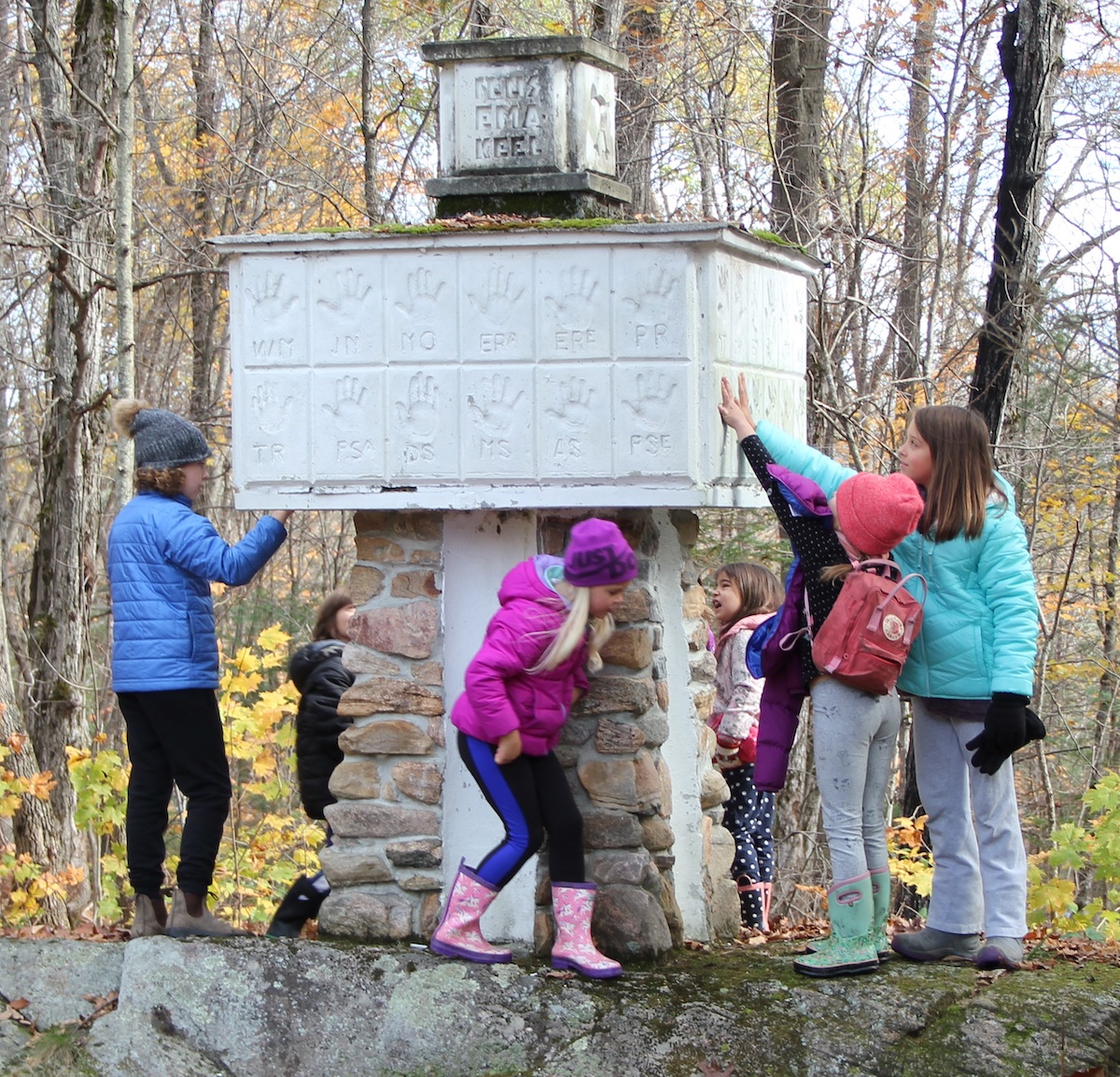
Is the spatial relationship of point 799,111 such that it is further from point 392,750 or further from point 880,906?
point 880,906

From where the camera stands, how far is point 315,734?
5426 millimetres

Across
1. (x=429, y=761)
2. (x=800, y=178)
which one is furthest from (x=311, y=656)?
(x=800, y=178)

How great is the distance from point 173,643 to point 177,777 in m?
0.48

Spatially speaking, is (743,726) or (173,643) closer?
(173,643)

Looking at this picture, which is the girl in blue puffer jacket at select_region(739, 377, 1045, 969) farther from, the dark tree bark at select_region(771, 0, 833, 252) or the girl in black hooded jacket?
the dark tree bark at select_region(771, 0, 833, 252)

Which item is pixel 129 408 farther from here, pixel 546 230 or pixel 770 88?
pixel 770 88

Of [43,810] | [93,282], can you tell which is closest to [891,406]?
[93,282]

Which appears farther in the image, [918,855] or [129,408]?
[918,855]

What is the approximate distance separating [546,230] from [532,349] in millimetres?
395

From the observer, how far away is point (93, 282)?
942 cm

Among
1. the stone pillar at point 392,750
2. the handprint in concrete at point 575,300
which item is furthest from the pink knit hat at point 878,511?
the stone pillar at point 392,750

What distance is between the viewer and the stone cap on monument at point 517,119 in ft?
16.9

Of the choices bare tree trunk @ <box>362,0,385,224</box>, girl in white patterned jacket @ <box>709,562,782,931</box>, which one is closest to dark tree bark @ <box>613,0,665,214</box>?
bare tree trunk @ <box>362,0,385,224</box>

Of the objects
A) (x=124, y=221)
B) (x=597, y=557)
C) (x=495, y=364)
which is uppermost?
(x=124, y=221)
